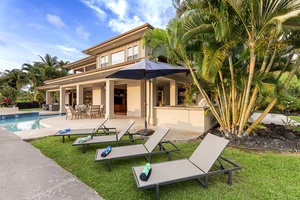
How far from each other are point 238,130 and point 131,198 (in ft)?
16.9

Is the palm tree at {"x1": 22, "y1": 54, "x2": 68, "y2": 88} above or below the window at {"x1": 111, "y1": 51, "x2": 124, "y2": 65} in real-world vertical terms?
above

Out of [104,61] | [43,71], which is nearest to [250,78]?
[104,61]

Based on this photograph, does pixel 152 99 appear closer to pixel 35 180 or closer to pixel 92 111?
pixel 92 111

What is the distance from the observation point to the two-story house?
30.4 feet

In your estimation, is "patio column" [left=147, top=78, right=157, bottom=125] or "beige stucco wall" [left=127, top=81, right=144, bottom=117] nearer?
"patio column" [left=147, top=78, right=157, bottom=125]

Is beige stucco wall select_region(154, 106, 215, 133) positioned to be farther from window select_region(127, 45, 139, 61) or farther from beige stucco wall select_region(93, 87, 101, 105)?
beige stucco wall select_region(93, 87, 101, 105)

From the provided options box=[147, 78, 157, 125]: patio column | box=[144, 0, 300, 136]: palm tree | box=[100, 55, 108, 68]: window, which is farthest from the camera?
box=[100, 55, 108, 68]: window

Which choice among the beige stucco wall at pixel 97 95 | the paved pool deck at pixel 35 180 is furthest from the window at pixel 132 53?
the paved pool deck at pixel 35 180

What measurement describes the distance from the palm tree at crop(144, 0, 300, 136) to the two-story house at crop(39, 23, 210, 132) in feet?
7.25

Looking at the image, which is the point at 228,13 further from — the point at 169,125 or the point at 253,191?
the point at 169,125

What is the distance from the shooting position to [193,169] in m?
3.26

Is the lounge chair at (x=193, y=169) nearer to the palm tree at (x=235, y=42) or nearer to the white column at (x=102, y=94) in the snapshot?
the palm tree at (x=235, y=42)

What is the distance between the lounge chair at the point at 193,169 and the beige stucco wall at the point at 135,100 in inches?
437

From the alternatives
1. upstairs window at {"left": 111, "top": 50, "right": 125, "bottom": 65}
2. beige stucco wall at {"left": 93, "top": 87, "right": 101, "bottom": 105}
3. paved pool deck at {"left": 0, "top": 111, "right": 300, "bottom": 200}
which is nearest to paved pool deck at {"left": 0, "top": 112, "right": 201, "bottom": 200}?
paved pool deck at {"left": 0, "top": 111, "right": 300, "bottom": 200}
